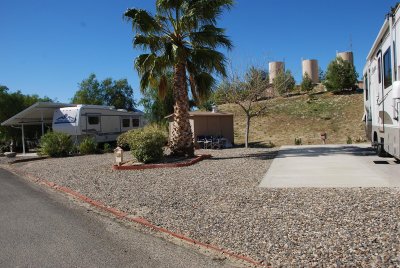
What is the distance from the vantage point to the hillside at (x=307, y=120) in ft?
91.3

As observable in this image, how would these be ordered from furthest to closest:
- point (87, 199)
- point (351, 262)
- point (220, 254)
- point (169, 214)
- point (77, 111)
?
point (77, 111), point (87, 199), point (169, 214), point (220, 254), point (351, 262)

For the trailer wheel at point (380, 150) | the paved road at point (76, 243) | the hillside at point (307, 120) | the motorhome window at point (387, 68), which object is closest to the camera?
the paved road at point (76, 243)

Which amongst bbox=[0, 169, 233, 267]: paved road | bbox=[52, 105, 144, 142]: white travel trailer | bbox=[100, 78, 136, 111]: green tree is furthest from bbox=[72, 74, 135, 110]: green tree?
bbox=[0, 169, 233, 267]: paved road

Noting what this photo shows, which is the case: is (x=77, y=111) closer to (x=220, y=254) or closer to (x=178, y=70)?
Result: (x=178, y=70)

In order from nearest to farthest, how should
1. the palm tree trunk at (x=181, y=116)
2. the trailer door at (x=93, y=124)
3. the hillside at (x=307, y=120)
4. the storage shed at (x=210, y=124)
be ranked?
1. the palm tree trunk at (x=181, y=116)
2. the storage shed at (x=210, y=124)
3. the trailer door at (x=93, y=124)
4. the hillside at (x=307, y=120)

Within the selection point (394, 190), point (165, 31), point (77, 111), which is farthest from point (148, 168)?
point (77, 111)

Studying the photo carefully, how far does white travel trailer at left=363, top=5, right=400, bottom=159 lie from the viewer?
29.0 ft

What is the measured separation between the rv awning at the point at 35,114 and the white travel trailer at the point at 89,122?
88 centimetres

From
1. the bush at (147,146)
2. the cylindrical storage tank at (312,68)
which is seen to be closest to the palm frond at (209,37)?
the bush at (147,146)

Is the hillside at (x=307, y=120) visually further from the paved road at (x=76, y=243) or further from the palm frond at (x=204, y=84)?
the paved road at (x=76, y=243)

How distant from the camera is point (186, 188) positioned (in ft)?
31.2

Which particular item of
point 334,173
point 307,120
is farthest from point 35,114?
point 334,173

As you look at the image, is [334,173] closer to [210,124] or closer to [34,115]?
[210,124]

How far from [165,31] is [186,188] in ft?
28.3
